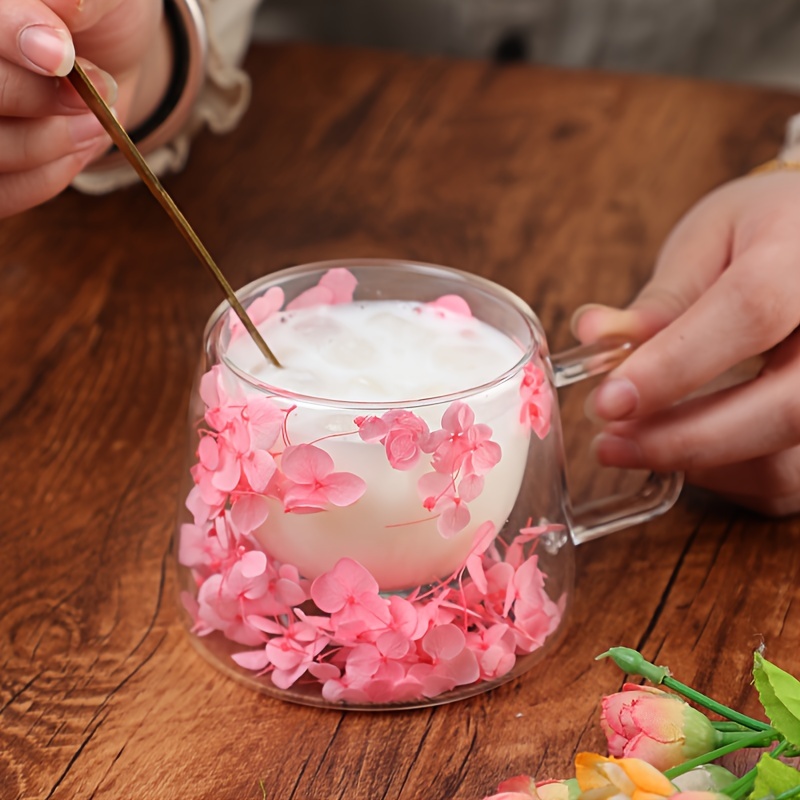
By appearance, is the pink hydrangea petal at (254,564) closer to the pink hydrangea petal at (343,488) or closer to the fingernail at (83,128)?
the pink hydrangea petal at (343,488)

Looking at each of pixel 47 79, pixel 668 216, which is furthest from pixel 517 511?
pixel 668 216

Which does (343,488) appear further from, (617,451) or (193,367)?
(193,367)

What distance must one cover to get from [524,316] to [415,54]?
0.79 m

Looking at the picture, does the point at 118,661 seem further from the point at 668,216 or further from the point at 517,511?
the point at 668,216

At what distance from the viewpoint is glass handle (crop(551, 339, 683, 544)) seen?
61 centimetres

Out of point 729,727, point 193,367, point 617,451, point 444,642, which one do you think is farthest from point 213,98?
point 729,727

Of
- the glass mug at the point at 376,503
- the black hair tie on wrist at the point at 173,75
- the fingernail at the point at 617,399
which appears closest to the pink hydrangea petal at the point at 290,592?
the glass mug at the point at 376,503

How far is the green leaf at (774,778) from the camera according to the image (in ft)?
1.24

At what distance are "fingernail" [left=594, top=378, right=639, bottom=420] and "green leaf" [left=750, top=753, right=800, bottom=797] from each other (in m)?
0.27

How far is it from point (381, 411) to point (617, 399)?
0.58 ft

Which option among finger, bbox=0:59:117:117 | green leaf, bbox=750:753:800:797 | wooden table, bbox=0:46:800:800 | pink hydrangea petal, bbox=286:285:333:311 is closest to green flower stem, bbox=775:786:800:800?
green leaf, bbox=750:753:800:797

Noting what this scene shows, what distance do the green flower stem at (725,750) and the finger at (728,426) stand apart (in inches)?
9.1

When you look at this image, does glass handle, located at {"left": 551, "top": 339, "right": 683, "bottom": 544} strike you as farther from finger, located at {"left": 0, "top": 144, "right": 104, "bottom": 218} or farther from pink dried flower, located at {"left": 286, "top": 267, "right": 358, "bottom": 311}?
finger, located at {"left": 0, "top": 144, "right": 104, "bottom": 218}

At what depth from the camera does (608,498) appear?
25.6 inches
